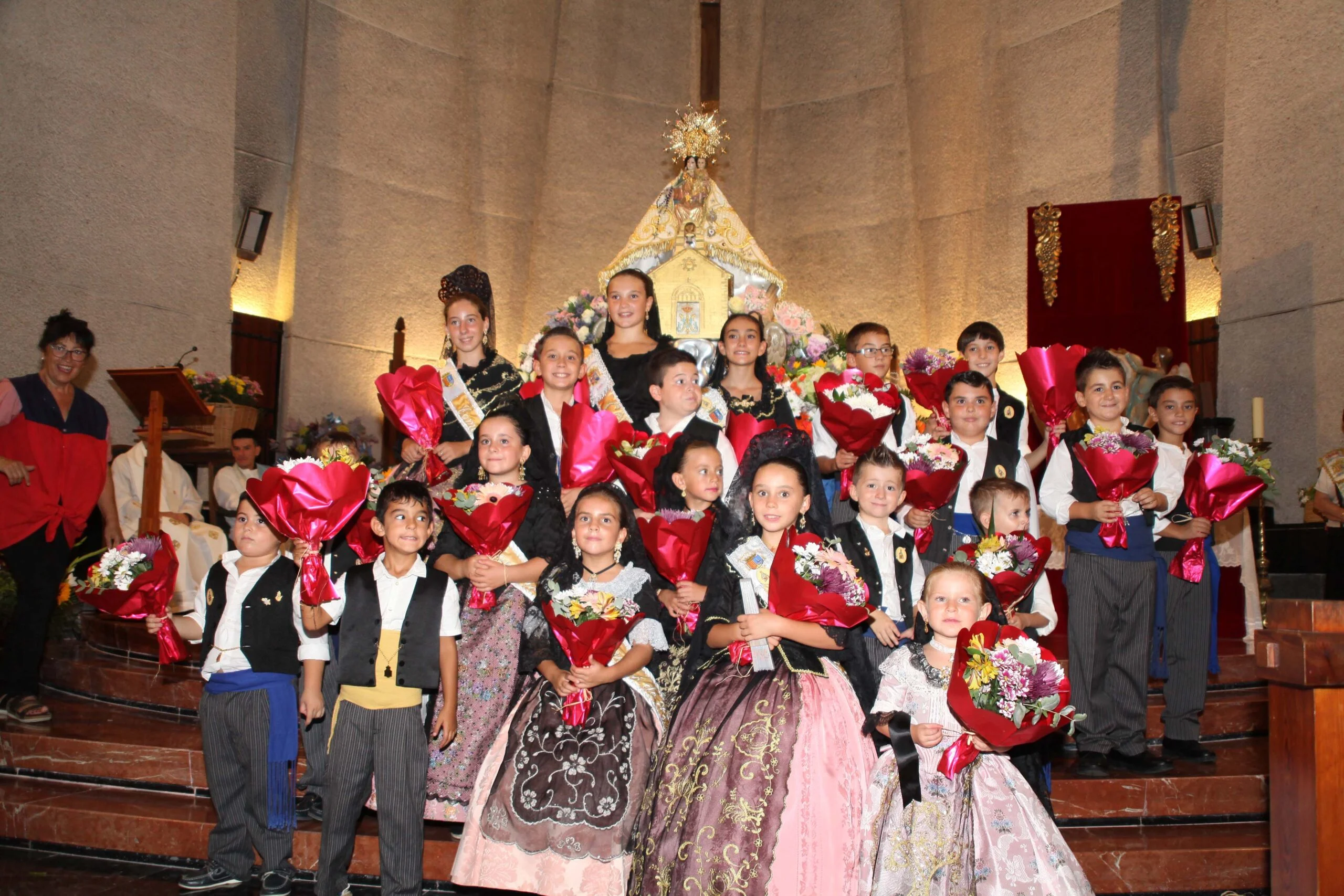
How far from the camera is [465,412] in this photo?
179 inches

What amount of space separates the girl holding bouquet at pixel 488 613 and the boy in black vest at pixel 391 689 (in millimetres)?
161

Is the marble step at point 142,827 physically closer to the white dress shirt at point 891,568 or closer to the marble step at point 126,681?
the marble step at point 126,681

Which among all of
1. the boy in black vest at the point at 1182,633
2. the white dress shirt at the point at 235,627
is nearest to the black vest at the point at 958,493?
the boy in black vest at the point at 1182,633

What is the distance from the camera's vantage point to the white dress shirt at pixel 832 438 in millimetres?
4762

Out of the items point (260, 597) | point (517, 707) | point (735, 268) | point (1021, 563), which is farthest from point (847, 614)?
point (735, 268)

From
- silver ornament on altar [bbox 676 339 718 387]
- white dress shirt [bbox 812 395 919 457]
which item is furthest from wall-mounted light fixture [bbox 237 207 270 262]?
white dress shirt [bbox 812 395 919 457]

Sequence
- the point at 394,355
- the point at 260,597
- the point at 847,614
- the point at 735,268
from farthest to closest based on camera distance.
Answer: the point at 394,355 < the point at 735,268 < the point at 260,597 < the point at 847,614

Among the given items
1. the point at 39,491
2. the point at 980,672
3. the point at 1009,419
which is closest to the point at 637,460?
the point at 980,672

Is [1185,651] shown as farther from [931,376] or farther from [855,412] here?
[855,412]

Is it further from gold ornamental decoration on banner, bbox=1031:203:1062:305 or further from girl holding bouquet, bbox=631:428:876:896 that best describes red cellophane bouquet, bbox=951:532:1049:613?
gold ornamental decoration on banner, bbox=1031:203:1062:305

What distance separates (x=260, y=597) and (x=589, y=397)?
65.9 inches

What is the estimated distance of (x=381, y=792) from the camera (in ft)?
11.2

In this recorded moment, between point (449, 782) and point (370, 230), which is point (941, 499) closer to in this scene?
point (449, 782)

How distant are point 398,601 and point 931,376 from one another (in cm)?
245
